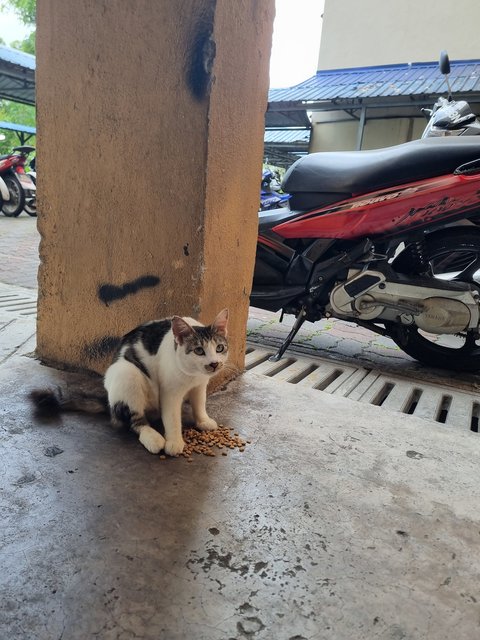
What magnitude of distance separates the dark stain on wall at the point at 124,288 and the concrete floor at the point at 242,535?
575 mm

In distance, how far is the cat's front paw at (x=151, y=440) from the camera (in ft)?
5.02

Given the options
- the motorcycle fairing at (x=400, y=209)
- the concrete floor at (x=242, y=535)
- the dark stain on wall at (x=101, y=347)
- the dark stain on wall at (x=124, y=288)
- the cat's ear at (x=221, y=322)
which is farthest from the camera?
the motorcycle fairing at (x=400, y=209)

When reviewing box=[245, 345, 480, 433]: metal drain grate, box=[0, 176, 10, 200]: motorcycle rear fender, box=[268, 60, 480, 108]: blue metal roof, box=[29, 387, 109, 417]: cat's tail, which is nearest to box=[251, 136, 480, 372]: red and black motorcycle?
box=[245, 345, 480, 433]: metal drain grate

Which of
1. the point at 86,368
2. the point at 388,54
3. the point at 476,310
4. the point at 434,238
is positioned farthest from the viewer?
the point at 388,54

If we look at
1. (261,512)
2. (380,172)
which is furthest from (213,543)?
(380,172)

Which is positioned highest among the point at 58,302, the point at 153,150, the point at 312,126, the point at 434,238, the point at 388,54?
the point at 388,54

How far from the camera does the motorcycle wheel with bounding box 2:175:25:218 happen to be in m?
9.66

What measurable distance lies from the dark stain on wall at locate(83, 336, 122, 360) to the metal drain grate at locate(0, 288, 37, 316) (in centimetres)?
119

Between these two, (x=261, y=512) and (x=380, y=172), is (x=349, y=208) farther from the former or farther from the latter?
(x=261, y=512)

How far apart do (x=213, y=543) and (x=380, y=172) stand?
225 centimetres

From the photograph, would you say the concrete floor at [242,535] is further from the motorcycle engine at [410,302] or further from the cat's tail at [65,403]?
the motorcycle engine at [410,302]

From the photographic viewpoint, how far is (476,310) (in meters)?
2.58

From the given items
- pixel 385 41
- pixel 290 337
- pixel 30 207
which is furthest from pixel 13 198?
pixel 290 337

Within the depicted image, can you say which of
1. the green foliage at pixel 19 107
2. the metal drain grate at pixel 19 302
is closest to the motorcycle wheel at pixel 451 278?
the metal drain grate at pixel 19 302
